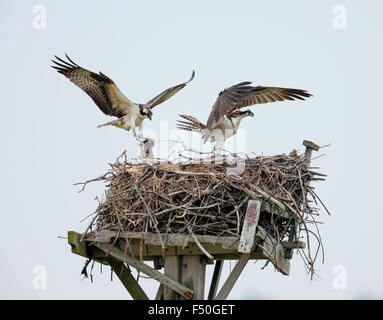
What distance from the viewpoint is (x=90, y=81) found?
8.41 m

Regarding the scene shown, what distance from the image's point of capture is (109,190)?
6199 mm

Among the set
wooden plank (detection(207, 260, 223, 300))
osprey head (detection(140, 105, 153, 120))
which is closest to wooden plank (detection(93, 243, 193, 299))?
wooden plank (detection(207, 260, 223, 300))

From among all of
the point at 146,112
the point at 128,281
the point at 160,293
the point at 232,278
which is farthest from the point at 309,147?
the point at 146,112

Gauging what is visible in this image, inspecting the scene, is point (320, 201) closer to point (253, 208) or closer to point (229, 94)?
point (253, 208)

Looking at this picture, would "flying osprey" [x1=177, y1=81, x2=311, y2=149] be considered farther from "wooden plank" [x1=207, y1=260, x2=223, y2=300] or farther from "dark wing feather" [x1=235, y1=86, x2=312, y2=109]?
"wooden plank" [x1=207, y1=260, x2=223, y2=300]

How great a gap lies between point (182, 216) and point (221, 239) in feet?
1.30

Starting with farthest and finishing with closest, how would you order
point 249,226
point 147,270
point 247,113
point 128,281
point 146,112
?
point 146,112 → point 247,113 → point 128,281 → point 147,270 → point 249,226

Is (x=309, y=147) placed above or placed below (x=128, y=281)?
above

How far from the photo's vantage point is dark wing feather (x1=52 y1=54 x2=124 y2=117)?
27.0ft

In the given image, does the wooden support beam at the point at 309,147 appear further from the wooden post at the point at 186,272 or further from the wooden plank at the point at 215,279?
the wooden post at the point at 186,272

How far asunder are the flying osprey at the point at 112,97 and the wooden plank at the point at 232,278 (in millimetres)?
3705

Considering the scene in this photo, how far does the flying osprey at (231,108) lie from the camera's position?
24.8 feet

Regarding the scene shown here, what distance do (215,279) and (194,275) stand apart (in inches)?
24.4

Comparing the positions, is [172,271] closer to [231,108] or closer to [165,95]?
[231,108]
